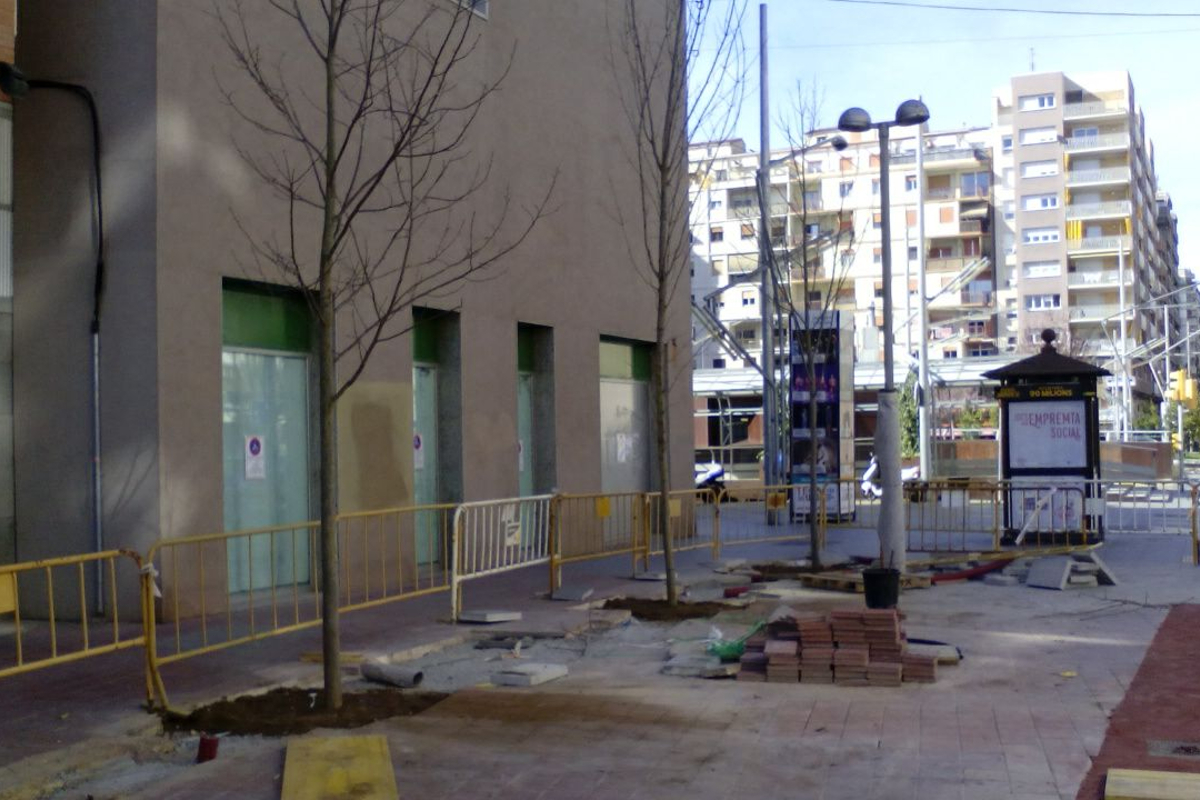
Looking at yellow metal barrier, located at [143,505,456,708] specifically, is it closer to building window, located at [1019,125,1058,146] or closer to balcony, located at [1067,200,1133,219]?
balcony, located at [1067,200,1133,219]

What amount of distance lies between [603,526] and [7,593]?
10292 millimetres

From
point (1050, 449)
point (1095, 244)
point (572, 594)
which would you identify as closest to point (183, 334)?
point (572, 594)

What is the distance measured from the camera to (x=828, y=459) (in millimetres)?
25094

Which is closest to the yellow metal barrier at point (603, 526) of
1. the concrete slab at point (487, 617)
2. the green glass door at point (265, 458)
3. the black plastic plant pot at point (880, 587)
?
the concrete slab at point (487, 617)

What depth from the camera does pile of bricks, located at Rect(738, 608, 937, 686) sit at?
9.47 m

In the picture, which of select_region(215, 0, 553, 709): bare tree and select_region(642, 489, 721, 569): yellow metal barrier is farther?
select_region(642, 489, 721, 569): yellow metal barrier

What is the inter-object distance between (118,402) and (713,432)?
4171cm

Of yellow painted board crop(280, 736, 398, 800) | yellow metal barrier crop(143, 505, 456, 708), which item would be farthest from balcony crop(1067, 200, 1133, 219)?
yellow painted board crop(280, 736, 398, 800)

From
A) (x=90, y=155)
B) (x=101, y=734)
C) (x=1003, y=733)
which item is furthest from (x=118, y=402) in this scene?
(x=1003, y=733)

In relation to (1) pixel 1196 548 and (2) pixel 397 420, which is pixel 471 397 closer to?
(2) pixel 397 420

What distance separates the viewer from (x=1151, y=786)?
6.36 meters

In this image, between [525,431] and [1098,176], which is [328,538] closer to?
[525,431]

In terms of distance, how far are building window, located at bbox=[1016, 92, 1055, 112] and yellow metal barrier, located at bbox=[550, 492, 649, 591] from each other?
7207 cm

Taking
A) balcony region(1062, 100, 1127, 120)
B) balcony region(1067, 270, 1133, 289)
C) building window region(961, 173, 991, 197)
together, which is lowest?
balcony region(1067, 270, 1133, 289)
